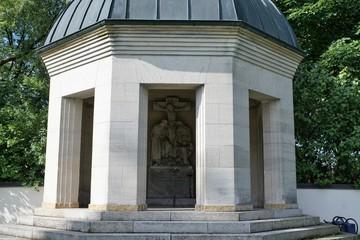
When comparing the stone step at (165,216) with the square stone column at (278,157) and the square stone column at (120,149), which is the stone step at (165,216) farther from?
the square stone column at (278,157)

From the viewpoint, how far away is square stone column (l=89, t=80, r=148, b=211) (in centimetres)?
895

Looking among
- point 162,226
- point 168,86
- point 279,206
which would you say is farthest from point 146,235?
point 279,206

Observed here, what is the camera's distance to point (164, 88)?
9.88m

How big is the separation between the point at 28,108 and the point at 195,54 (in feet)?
30.6

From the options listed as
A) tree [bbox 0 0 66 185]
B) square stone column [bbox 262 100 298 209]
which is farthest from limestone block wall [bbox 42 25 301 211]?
tree [bbox 0 0 66 185]

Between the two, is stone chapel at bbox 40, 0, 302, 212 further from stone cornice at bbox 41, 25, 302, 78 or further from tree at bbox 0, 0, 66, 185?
tree at bbox 0, 0, 66, 185

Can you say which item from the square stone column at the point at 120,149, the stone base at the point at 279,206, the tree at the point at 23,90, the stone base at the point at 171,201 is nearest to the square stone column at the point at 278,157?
the stone base at the point at 279,206

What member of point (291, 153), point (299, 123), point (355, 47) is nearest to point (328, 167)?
point (299, 123)

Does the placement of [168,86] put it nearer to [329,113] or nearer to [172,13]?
[172,13]

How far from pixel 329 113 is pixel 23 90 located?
1350cm

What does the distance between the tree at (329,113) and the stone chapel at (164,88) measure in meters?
3.43

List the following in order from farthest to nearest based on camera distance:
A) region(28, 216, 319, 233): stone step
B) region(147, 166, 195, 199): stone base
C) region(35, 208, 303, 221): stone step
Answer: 1. region(147, 166, 195, 199): stone base
2. region(35, 208, 303, 221): stone step
3. region(28, 216, 319, 233): stone step

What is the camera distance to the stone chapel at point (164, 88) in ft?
29.9

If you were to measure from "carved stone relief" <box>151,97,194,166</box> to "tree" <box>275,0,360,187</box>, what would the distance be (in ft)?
14.2
